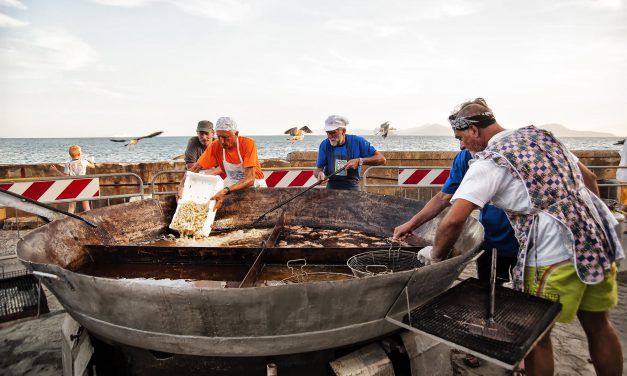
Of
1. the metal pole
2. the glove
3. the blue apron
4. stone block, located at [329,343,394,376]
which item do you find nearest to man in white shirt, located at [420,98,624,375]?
the glove

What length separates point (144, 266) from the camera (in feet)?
11.0

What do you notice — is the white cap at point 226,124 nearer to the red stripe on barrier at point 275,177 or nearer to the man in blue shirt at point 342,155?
the man in blue shirt at point 342,155

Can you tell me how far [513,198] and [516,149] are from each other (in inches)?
11.2

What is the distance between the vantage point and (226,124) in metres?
4.59

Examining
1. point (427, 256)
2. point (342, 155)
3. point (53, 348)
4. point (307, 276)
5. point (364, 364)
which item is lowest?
point (53, 348)

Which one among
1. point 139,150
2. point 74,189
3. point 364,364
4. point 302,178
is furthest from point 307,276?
point 139,150

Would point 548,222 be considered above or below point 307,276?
above

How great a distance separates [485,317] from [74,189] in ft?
20.5

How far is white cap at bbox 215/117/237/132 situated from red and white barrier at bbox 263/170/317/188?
2578 millimetres

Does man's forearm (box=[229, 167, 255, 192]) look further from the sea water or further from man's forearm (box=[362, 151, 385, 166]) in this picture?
the sea water

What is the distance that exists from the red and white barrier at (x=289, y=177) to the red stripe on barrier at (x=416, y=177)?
180 cm

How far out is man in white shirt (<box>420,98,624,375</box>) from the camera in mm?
2068

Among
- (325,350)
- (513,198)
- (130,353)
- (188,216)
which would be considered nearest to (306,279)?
(325,350)

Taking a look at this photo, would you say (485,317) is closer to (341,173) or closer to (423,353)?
(423,353)
